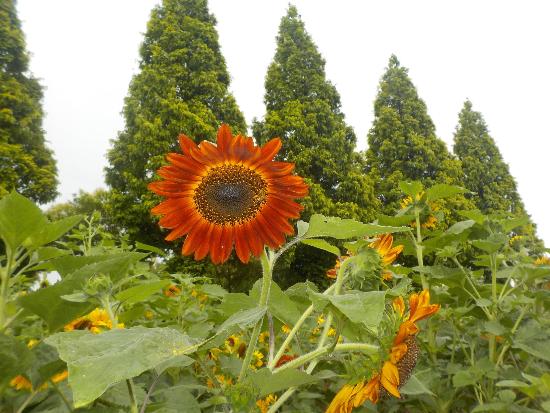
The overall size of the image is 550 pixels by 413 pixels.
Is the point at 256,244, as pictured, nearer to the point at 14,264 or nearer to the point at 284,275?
the point at 14,264

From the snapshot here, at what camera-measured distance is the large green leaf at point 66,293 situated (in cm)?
86

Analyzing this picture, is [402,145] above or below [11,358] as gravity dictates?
above

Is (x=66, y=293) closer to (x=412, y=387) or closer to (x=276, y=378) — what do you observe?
(x=276, y=378)

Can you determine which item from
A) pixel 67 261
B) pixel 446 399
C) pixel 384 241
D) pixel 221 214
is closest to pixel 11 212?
pixel 67 261

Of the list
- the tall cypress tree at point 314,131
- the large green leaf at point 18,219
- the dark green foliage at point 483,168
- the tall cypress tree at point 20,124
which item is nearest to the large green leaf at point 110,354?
the large green leaf at point 18,219

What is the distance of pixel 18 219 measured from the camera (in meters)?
0.92

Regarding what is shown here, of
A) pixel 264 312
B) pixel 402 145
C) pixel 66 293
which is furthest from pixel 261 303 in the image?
pixel 402 145

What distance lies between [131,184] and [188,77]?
4.22 m

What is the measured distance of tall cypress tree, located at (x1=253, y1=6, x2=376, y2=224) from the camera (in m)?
14.7

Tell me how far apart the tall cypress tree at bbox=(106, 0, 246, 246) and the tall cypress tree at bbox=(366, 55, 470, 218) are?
6.16 meters

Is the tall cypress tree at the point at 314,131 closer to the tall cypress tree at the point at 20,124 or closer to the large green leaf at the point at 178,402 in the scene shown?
the tall cypress tree at the point at 20,124

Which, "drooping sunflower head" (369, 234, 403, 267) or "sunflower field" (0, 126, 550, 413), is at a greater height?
"drooping sunflower head" (369, 234, 403, 267)

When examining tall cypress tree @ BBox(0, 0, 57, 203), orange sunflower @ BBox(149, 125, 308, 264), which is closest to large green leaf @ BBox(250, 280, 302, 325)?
orange sunflower @ BBox(149, 125, 308, 264)

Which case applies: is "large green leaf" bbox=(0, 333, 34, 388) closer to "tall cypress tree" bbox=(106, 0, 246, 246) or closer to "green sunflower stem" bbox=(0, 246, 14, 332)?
"green sunflower stem" bbox=(0, 246, 14, 332)
